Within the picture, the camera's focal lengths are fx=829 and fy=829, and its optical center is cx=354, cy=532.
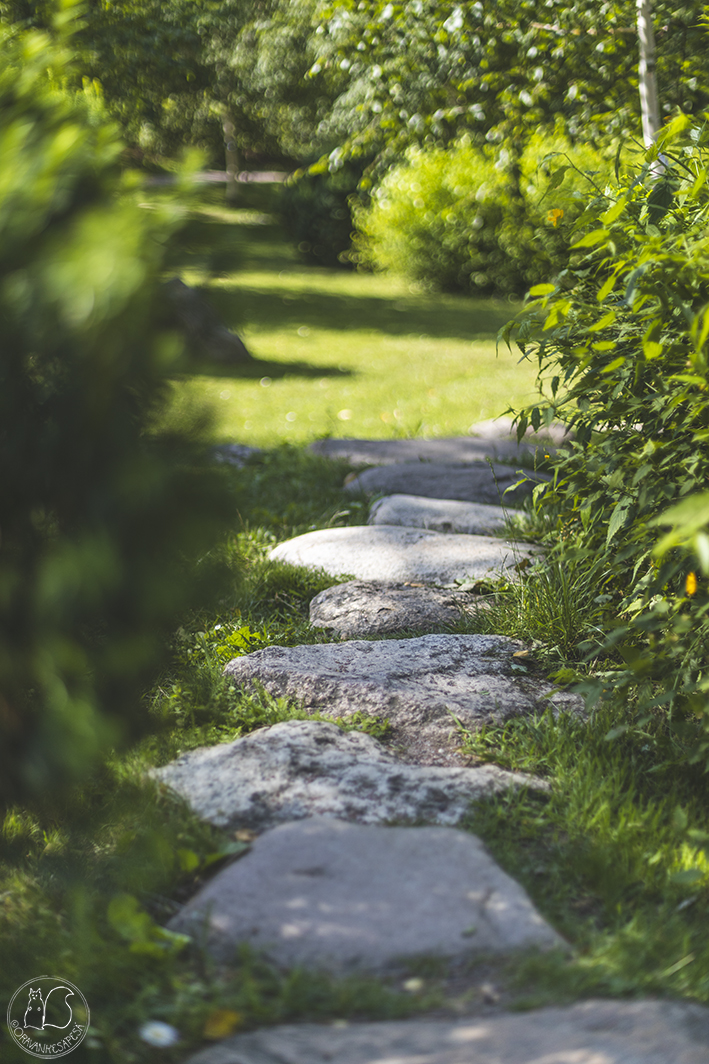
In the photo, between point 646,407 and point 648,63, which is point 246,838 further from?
point 648,63

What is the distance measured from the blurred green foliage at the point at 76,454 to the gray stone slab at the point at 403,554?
1.88 meters

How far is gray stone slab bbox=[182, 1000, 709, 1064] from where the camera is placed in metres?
1.33

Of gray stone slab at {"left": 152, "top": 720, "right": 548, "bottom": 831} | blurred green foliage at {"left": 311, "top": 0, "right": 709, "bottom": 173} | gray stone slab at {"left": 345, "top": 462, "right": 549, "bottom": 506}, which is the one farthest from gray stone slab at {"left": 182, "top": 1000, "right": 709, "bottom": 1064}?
blurred green foliage at {"left": 311, "top": 0, "right": 709, "bottom": 173}

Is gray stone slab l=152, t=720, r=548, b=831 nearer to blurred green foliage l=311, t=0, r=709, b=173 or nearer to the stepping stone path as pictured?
the stepping stone path

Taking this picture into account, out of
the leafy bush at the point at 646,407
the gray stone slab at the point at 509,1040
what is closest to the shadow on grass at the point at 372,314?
the leafy bush at the point at 646,407

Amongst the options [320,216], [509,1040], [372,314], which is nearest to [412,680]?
[509,1040]

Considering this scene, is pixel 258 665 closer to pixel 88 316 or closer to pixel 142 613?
pixel 142 613

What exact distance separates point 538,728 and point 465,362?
7.58m

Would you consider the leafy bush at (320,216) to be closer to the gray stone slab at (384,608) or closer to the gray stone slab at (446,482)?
the gray stone slab at (446,482)

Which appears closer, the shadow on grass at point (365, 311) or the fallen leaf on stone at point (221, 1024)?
the fallen leaf on stone at point (221, 1024)

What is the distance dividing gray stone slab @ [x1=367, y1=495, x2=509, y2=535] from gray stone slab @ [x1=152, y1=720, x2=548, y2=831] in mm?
1917

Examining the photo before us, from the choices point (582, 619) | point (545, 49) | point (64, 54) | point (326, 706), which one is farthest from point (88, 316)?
point (545, 49)

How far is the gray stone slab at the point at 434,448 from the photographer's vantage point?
5.36 m

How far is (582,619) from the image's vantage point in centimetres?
277
